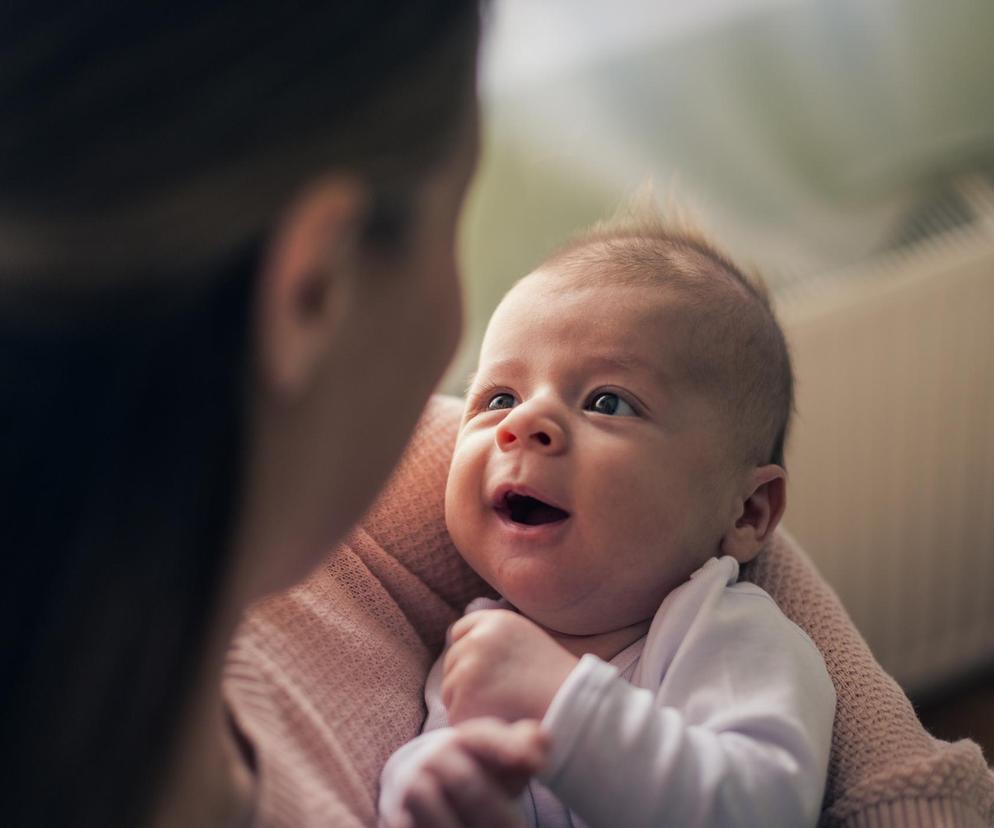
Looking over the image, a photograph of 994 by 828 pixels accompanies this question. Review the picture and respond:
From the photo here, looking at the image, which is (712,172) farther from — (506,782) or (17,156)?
(17,156)

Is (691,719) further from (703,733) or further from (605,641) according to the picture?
(605,641)

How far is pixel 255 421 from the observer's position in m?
0.56

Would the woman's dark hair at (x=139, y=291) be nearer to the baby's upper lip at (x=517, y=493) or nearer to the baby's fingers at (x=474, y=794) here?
the baby's fingers at (x=474, y=794)

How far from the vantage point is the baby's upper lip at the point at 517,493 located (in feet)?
3.22

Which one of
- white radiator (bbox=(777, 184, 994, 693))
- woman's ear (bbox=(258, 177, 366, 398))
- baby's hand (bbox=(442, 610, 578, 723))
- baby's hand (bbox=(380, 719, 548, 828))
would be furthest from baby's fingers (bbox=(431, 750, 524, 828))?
white radiator (bbox=(777, 184, 994, 693))

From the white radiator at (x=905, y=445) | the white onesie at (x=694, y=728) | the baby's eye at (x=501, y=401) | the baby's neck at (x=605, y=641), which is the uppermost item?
the baby's eye at (x=501, y=401)

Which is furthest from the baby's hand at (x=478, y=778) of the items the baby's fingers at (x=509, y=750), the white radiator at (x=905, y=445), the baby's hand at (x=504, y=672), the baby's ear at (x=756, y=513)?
the white radiator at (x=905, y=445)

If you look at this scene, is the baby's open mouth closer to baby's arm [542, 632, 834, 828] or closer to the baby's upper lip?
the baby's upper lip

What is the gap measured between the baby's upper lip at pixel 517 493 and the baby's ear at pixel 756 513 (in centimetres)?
17

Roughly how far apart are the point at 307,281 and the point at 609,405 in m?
0.52

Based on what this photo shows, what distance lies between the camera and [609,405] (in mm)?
1023

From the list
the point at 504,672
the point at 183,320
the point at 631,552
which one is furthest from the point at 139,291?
the point at 631,552

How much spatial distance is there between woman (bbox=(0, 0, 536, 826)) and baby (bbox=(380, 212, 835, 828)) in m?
0.22

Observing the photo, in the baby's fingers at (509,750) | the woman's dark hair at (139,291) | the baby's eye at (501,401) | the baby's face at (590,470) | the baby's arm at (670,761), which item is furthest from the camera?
the baby's eye at (501,401)
